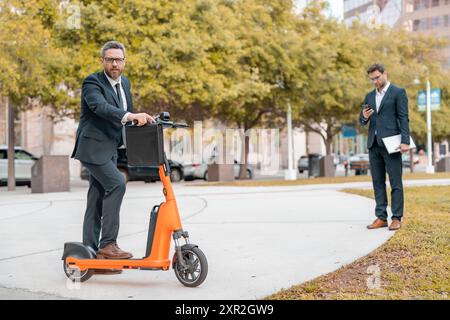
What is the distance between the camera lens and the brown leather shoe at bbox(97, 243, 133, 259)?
16.4ft

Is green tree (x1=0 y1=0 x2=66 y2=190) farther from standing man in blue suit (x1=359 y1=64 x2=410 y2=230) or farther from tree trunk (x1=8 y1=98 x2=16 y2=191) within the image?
standing man in blue suit (x1=359 y1=64 x2=410 y2=230)

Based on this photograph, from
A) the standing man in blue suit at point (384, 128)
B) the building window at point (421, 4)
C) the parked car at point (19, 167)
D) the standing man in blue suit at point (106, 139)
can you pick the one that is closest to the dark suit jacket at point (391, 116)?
the standing man in blue suit at point (384, 128)

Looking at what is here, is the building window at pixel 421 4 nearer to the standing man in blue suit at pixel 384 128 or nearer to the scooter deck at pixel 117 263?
the standing man in blue suit at pixel 384 128

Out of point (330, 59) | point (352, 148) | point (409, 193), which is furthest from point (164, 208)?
point (352, 148)

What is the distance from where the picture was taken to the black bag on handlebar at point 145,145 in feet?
15.3

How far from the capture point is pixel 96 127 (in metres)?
5.09

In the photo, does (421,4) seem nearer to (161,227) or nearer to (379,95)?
(379,95)

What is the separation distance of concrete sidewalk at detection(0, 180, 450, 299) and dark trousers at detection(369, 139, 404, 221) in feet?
1.15

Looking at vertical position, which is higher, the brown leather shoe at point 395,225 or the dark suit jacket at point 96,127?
the dark suit jacket at point 96,127

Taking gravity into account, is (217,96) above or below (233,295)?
above

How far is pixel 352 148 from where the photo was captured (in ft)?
329

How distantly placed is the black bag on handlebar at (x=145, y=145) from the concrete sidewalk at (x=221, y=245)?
0.92m
